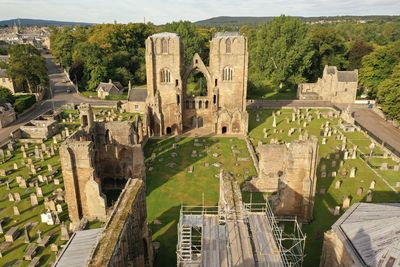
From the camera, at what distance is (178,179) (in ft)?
97.3

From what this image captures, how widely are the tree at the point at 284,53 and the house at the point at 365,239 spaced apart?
49.1 m

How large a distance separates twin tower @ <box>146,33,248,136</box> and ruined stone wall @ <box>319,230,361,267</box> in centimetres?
2545

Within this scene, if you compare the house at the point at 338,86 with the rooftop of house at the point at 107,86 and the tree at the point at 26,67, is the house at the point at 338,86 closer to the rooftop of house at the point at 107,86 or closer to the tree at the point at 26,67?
the rooftop of house at the point at 107,86

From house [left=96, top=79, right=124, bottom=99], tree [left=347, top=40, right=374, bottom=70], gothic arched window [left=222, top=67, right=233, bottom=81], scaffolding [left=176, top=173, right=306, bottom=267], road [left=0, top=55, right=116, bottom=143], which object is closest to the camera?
scaffolding [left=176, top=173, right=306, bottom=267]

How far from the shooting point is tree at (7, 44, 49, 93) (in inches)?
2160

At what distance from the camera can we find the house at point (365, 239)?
44.3ft

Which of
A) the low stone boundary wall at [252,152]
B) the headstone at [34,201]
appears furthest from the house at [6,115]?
the low stone boundary wall at [252,152]

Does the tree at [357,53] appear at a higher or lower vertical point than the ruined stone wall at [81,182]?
higher

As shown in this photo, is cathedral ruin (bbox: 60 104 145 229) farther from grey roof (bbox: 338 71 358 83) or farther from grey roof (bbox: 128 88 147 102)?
grey roof (bbox: 338 71 358 83)

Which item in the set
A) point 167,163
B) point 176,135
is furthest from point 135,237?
point 176,135

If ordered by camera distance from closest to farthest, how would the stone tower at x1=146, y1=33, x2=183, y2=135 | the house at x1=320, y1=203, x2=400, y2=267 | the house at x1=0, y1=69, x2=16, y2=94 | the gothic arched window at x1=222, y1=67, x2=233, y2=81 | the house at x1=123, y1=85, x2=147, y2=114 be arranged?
the house at x1=320, y1=203, x2=400, y2=267
the stone tower at x1=146, y1=33, x2=183, y2=135
the gothic arched window at x1=222, y1=67, x2=233, y2=81
the house at x1=123, y1=85, x2=147, y2=114
the house at x1=0, y1=69, x2=16, y2=94

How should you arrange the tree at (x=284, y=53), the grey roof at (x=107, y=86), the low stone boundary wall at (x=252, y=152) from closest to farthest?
the low stone boundary wall at (x=252, y=152) → the grey roof at (x=107, y=86) → the tree at (x=284, y=53)

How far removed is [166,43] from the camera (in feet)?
131

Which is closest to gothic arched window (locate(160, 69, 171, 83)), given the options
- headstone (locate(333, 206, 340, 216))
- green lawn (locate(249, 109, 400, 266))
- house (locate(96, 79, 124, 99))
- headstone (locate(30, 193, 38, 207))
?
green lawn (locate(249, 109, 400, 266))
